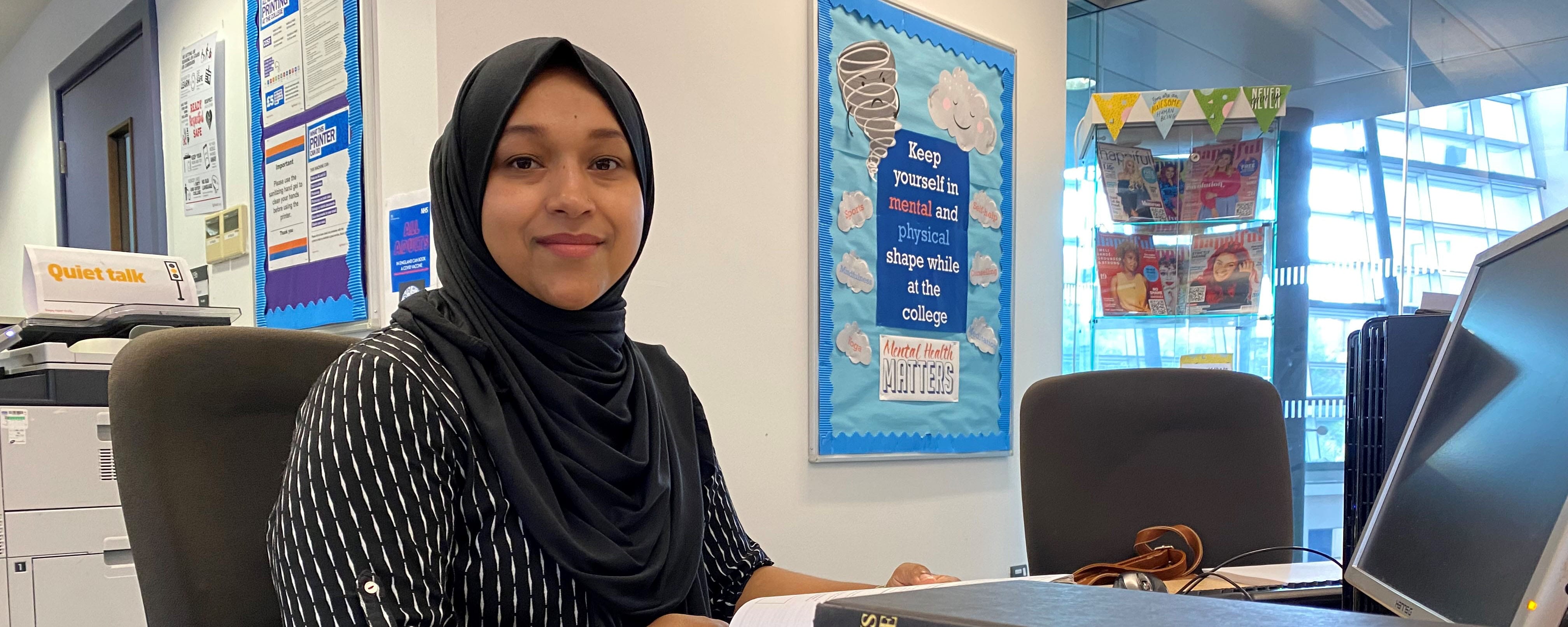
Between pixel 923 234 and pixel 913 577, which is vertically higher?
pixel 923 234

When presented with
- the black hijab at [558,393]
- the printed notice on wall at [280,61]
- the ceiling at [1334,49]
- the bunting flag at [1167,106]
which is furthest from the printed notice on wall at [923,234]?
the black hijab at [558,393]

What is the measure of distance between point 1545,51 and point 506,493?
3864mm

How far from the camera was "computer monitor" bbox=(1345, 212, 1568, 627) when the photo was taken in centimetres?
58

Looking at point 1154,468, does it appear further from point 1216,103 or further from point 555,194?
point 1216,103

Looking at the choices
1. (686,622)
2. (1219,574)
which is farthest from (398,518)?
(1219,574)

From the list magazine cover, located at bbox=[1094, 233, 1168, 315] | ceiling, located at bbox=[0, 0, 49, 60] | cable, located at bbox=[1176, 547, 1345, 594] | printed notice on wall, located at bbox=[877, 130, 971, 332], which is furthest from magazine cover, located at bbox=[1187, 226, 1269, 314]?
ceiling, located at bbox=[0, 0, 49, 60]

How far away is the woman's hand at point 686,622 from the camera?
0.90 m

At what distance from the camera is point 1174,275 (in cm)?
334

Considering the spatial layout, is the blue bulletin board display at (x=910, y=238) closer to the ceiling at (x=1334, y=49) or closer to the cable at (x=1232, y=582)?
the ceiling at (x=1334, y=49)

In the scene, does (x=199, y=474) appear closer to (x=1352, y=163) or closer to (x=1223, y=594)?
(x=1223, y=594)

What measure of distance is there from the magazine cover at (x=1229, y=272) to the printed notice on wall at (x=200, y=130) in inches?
116

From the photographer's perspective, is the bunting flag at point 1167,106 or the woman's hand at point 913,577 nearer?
the woman's hand at point 913,577

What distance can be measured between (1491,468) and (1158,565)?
2.37 feet

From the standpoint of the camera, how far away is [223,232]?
286 centimetres
